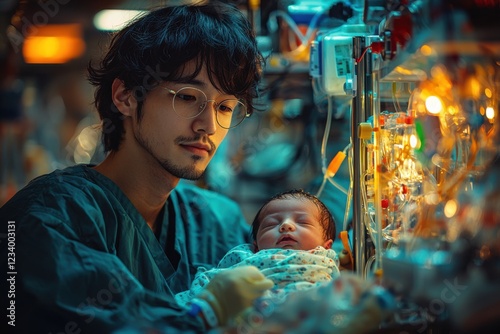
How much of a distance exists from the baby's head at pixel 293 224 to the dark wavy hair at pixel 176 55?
39 cm

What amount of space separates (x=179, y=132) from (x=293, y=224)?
0.45 meters

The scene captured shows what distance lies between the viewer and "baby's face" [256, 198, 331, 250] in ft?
6.86

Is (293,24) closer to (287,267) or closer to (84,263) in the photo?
(287,267)

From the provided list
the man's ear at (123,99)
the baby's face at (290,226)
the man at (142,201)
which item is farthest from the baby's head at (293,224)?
the man's ear at (123,99)

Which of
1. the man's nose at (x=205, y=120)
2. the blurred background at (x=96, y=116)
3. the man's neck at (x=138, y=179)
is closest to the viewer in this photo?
the man's nose at (x=205, y=120)

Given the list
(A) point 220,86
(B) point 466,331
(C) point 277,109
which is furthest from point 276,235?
(C) point 277,109

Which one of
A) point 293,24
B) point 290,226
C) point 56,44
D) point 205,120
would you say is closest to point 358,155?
point 290,226

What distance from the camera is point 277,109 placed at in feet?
13.1

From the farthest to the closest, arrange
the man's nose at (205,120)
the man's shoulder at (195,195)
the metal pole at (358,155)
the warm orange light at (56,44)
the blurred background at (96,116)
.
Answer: the warm orange light at (56,44)
the blurred background at (96,116)
the man's shoulder at (195,195)
the man's nose at (205,120)
the metal pole at (358,155)

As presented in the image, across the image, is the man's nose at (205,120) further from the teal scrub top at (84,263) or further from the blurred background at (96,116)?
the blurred background at (96,116)

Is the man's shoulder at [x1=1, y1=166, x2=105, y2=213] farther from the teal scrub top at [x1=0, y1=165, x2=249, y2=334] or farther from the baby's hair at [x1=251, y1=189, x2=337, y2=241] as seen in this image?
the baby's hair at [x1=251, y1=189, x2=337, y2=241]

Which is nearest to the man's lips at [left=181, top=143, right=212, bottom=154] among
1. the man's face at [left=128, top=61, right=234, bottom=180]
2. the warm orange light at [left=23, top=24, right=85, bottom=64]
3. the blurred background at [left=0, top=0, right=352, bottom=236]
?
the man's face at [left=128, top=61, right=234, bottom=180]

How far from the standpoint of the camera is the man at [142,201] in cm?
154

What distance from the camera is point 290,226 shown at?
2.09m
